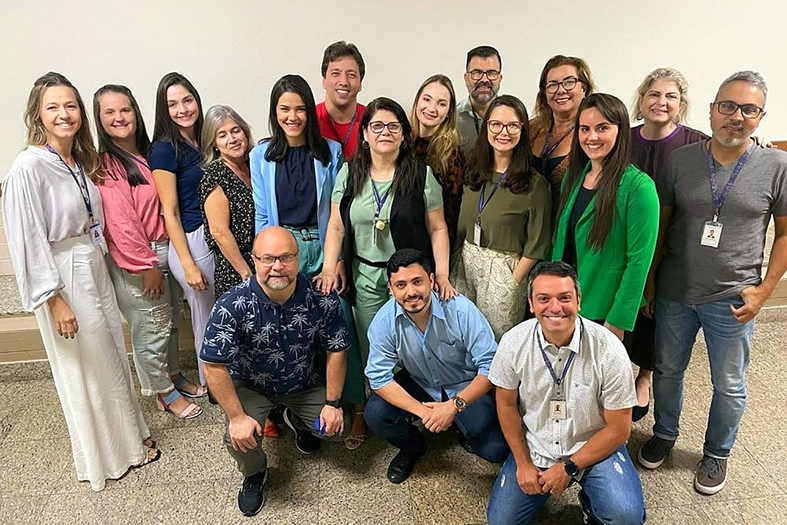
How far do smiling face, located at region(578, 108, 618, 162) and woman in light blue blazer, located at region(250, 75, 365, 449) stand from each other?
101 centimetres

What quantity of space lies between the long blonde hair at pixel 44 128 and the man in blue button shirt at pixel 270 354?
0.77 m

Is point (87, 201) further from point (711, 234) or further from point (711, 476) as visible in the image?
point (711, 476)

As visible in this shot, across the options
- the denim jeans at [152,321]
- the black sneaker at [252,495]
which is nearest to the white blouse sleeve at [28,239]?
the denim jeans at [152,321]

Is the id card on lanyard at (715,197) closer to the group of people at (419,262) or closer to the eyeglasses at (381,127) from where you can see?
the group of people at (419,262)

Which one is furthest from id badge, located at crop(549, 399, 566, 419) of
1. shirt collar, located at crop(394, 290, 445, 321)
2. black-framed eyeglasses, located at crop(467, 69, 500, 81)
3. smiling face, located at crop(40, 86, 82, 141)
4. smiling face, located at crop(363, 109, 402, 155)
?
smiling face, located at crop(40, 86, 82, 141)

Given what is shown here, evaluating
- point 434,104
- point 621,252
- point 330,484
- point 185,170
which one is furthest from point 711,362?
point 185,170

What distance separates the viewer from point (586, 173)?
204 centimetres

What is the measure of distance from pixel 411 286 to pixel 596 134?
83 cm

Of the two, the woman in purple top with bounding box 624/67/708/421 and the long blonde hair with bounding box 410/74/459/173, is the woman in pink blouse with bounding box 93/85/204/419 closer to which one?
the long blonde hair with bounding box 410/74/459/173

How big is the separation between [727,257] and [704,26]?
2.07 m

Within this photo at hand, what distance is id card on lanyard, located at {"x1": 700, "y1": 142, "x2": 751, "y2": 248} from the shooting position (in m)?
1.88

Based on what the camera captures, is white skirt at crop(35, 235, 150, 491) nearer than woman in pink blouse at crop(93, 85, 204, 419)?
Yes

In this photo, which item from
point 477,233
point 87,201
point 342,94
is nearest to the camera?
point 87,201

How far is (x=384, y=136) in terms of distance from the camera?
2135 mm
